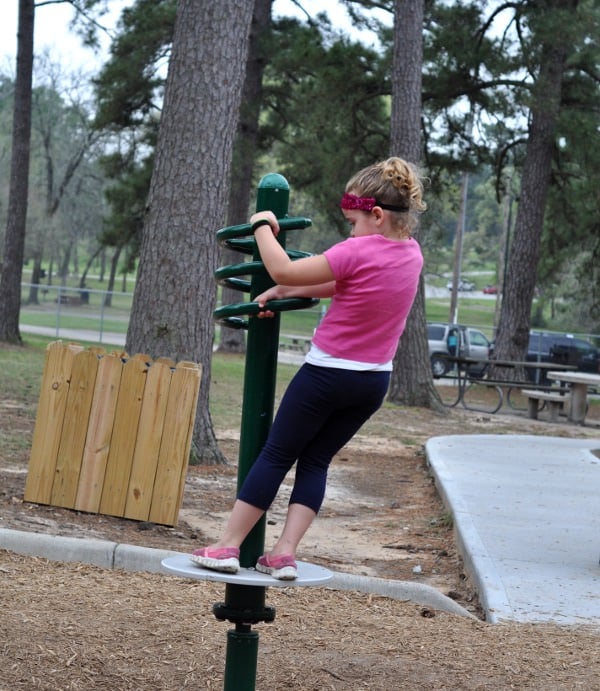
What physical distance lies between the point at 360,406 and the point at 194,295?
218 inches

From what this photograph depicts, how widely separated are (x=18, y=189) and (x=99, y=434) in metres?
18.4

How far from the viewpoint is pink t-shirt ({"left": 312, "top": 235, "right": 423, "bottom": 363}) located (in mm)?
3230

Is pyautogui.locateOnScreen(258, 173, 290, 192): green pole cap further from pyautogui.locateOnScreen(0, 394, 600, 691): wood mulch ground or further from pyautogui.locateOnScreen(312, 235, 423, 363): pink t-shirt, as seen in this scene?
pyautogui.locateOnScreen(0, 394, 600, 691): wood mulch ground

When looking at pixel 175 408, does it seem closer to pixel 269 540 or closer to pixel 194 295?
pixel 269 540

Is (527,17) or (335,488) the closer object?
(335,488)

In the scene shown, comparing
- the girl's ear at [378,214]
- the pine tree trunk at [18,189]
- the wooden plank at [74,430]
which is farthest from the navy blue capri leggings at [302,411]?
the pine tree trunk at [18,189]

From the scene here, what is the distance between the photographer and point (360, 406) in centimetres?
337

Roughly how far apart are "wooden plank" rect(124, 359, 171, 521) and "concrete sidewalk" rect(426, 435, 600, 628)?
1905 mm

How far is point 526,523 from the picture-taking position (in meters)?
7.31

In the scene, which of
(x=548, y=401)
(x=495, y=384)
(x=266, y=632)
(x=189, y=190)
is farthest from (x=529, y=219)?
(x=266, y=632)

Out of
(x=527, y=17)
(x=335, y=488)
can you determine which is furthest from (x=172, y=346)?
(x=527, y=17)

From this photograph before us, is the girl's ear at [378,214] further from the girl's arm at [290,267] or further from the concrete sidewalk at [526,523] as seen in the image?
the concrete sidewalk at [526,523]

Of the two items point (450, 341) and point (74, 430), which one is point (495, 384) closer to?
point (74, 430)

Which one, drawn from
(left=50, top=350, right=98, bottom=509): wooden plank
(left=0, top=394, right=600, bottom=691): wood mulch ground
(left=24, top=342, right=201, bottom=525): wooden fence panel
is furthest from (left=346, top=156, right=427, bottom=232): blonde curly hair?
(left=50, top=350, right=98, bottom=509): wooden plank
